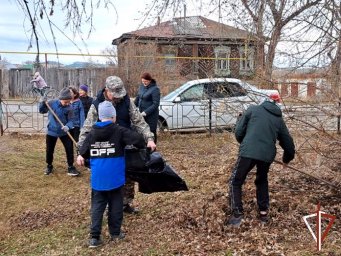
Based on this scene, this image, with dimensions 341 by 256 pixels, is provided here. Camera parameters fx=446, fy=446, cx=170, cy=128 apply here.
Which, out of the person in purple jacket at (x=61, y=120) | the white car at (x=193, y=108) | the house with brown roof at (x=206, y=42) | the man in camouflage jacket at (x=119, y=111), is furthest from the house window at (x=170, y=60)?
the man in camouflage jacket at (x=119, y=111)

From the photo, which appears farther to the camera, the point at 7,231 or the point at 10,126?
the point at 10,126

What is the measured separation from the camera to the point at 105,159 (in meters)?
4.15

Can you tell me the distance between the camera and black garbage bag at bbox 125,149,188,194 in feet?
14.8

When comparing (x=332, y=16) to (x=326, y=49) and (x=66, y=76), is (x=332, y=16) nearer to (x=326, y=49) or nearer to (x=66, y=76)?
(x=326, y=49)

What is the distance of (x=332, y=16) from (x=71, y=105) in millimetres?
4026

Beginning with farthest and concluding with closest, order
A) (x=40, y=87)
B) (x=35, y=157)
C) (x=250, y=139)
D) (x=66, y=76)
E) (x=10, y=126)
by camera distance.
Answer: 1. (x=66, y=76)
2. (x=10, y=126)
3. (x=35, y=157)
4. (x=40, y=87)
5. (x=250, y=139)

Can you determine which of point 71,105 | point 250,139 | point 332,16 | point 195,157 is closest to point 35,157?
point 71,105

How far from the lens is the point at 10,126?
11359mm

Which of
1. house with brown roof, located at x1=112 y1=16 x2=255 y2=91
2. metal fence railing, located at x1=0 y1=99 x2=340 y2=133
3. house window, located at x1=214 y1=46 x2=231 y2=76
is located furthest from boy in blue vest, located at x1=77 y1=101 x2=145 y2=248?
house window, located at x1=214 y1=46 x2=231 y2=76

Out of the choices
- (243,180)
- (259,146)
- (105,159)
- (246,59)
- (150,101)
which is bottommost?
(243,180)

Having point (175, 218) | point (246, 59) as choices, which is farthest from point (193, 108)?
point (175, 218)

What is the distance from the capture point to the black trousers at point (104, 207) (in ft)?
13.8

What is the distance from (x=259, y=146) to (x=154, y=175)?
1099 millimetres

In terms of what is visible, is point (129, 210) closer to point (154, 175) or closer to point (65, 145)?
point (154, 175)
